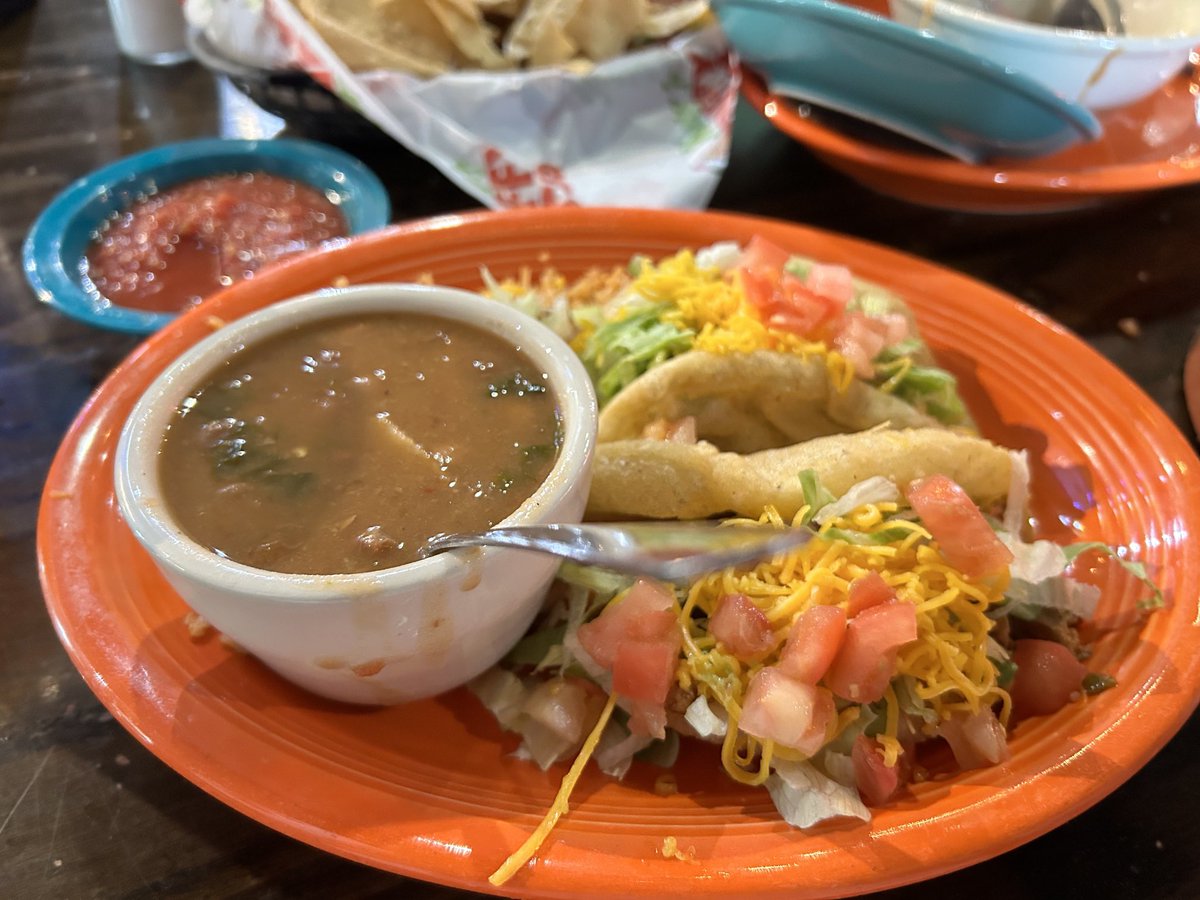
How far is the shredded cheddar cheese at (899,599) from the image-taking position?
153cm

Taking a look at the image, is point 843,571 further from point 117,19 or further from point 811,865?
point 117,19

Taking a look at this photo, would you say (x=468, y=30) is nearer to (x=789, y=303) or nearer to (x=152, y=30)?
(x=152, y=30)

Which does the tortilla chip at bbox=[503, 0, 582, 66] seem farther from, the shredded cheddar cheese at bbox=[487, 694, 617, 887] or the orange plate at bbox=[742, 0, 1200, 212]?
the shredded cheddar cheese at bbox=[487, 694, 617, 887]

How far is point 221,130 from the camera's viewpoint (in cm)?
366

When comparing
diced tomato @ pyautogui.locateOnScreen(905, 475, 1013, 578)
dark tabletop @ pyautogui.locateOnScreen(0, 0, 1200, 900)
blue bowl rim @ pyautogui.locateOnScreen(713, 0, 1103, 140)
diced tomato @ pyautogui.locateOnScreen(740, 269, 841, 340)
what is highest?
blue bowl rim @ pyautogui.locateOnScreen(713, 0, 1103, 140)

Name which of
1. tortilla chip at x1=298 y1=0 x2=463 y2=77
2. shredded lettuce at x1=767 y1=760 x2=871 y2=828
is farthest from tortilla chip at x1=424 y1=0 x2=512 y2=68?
shredded lettuce at x1=767 y1=760 x2=871 y2=828

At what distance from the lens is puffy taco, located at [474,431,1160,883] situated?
1.48 meters

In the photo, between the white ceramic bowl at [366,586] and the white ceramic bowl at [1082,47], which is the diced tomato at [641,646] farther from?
Answer: the white ceramic bowl at [1082,47]

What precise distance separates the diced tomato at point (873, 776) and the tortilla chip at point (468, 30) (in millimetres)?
2842

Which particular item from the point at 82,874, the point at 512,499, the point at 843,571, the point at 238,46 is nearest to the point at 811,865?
the point at 843,571

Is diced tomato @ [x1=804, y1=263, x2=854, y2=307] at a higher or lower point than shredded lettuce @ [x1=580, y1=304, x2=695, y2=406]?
higher

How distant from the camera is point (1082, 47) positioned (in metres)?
2.88

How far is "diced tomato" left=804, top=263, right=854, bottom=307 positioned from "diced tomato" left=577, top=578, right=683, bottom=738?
0.91 metres

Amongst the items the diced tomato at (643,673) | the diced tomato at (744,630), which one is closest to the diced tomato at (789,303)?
the diced tomato at (744,630)
